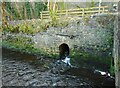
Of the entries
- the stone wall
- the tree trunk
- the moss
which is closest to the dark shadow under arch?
the stone wall

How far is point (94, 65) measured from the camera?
330 inches

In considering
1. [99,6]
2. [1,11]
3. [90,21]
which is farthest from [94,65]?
[1,11]

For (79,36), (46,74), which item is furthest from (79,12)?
(46,74)

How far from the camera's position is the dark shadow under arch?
937 cm

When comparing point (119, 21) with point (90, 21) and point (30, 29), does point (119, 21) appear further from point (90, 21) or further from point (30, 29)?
point (30, 29)

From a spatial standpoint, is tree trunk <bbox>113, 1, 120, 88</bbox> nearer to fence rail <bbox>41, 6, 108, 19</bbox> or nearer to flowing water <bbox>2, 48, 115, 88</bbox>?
flowing water <bbox>2, 48, 115, 88</bbox>

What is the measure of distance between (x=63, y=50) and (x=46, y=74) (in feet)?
5.40

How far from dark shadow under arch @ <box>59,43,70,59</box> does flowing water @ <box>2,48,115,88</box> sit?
433 mm

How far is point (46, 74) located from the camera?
8.22m

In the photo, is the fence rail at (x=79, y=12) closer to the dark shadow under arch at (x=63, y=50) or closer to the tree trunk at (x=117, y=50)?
the tree trunk at (x=117, y=50)

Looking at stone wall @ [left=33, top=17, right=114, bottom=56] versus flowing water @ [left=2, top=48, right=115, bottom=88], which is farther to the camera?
stone wall @ [left=33, top=17, right=114, bottom=56]

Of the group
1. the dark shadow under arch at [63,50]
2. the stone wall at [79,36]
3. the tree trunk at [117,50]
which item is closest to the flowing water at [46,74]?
the tree trunk at [117,50]

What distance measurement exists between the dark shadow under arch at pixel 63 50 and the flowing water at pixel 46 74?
0.43 meters

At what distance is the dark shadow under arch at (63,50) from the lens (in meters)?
9.37
